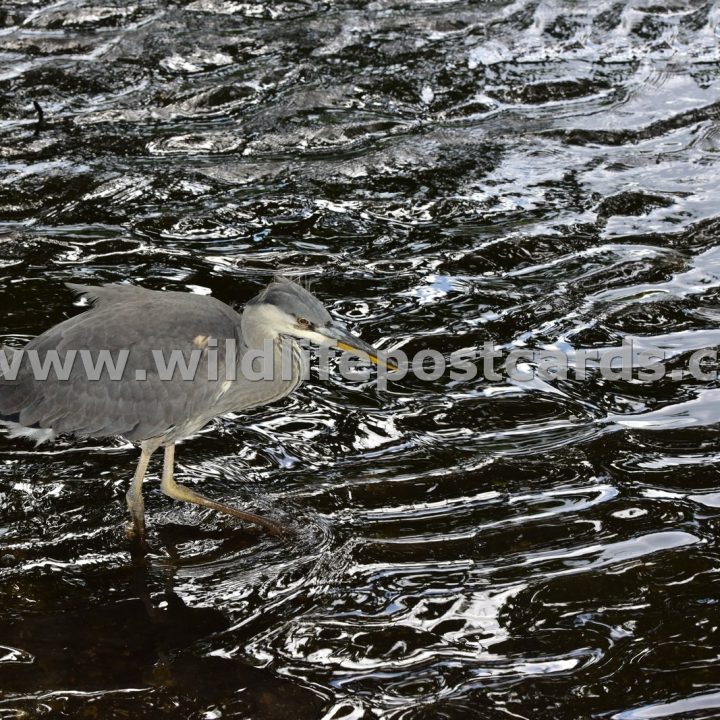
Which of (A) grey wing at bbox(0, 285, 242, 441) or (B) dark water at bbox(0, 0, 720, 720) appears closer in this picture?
(B) dark water at bbox(0, 0, 720, 720)

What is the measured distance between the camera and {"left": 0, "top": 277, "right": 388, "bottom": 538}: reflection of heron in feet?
16.6

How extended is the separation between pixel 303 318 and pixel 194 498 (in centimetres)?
106

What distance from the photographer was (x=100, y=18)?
37.7 ft

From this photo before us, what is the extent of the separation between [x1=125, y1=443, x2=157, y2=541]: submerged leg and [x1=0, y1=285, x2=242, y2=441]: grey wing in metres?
0.10

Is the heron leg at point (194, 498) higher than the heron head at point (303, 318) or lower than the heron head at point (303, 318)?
lower

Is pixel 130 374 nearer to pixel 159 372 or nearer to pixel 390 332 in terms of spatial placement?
pixel 159 372

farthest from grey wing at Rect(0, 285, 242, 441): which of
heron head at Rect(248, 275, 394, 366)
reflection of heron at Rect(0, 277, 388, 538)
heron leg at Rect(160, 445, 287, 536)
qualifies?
heron head at Rect(248, 275, 394, 366)

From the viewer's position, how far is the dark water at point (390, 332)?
4535 mm

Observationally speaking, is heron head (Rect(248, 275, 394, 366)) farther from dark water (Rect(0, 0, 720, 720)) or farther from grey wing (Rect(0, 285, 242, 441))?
dark water (Rect(0, 0, 720, 720))

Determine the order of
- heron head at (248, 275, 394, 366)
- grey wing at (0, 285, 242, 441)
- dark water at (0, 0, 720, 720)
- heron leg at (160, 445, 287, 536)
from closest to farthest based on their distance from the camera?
dark water at (0, 0, 720, 720) < heron head at (248, 275, 394, 366) < grey wing at (0, 285, 242, 441) < heron leg at (160, 445, 287, 536)

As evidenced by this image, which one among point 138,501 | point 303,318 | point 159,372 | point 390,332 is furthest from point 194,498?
point 390,332

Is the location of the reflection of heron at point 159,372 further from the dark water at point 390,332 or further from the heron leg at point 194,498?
the dark water at point 390,332

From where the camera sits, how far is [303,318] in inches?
196

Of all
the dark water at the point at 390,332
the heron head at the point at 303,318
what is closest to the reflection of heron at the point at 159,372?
the heron head at the point at 303,318
